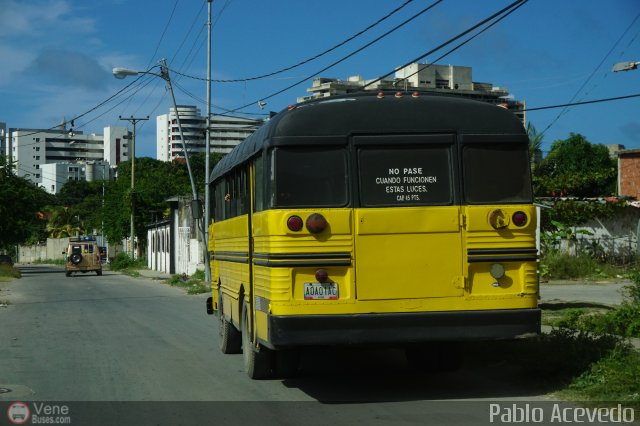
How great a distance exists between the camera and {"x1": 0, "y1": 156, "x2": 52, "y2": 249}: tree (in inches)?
2354

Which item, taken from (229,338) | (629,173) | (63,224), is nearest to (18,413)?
(229,338)

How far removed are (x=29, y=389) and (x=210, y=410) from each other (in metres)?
2.74

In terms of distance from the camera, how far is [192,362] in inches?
478

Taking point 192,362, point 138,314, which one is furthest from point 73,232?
point 192,362

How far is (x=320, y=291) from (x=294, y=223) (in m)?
0.72

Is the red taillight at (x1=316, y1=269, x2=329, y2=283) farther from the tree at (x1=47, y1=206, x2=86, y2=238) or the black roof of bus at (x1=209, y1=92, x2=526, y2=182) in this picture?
the tree at (x1=47, y1=206, x2=86, y2=238)

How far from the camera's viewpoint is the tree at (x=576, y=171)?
35.8 m

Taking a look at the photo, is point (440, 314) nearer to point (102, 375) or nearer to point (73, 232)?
point (102, 375)

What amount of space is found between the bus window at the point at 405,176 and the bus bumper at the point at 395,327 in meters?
1.16

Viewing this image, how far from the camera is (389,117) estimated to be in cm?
861

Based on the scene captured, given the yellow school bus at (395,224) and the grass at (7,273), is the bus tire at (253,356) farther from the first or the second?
the grass at (7,273)

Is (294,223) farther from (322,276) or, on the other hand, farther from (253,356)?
(253,356)

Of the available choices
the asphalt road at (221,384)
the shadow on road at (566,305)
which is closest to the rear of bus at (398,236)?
the asphalt road at (221,384)

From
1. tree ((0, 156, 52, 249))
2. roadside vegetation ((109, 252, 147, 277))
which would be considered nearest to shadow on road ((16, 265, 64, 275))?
tree ((0, 156, 52, 249))
